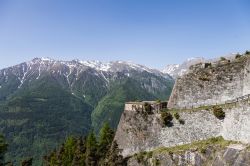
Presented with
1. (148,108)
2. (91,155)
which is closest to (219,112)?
(148,108)

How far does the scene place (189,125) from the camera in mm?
52812

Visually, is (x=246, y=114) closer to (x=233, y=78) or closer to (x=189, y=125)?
(x=233, y=78)

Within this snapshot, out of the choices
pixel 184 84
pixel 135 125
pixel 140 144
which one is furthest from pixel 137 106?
pixel 184 84

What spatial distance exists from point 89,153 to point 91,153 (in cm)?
48

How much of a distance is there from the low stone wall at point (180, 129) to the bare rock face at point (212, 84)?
2541mm

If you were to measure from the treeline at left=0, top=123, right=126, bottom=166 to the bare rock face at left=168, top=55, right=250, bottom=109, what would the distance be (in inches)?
596

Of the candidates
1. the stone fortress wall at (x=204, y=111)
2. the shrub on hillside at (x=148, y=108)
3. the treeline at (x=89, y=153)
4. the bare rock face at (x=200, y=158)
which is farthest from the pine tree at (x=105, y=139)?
the shrub on hillside at (x=148, y=108)

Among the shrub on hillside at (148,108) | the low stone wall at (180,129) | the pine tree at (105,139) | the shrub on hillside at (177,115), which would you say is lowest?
the pine tree at (105,139)

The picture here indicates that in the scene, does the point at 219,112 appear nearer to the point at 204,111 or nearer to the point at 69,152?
the point at 204,111

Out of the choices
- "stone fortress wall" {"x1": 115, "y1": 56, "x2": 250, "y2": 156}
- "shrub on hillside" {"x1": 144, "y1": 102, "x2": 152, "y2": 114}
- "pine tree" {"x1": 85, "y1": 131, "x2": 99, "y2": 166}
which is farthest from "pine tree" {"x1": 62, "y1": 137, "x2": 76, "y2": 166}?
"shrub on hillside" {"x1": 144, "y1": 102, "x2": 152, "y2": 114}

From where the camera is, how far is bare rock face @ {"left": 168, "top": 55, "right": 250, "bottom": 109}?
48.0 metres

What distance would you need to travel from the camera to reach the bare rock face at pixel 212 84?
4797cm

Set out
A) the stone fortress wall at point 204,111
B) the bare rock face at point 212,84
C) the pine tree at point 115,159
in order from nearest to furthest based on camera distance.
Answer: the stone fortress wall at point 204,111, the bare rock face at point 212,84, the pine tree at point 115,159

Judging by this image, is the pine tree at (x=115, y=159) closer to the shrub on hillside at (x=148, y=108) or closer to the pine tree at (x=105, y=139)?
the shrub on hillside at (x=148, y=108)
